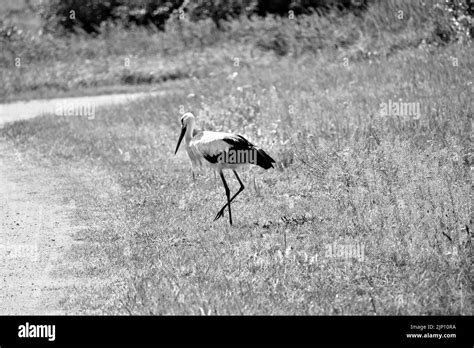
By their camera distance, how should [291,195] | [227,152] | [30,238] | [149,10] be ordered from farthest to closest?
1. [149,10]
2. [291,195]
3. [30,238]
4. [227,152]

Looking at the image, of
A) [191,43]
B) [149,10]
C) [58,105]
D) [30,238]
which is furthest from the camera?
[149,10]

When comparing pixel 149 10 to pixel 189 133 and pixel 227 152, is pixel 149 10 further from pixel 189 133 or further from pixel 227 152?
pixel 227 152

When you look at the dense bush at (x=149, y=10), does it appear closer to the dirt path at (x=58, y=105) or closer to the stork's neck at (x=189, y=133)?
the dirt path at (x=58, y=105)

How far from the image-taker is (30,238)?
10070mm

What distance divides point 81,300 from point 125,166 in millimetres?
6059

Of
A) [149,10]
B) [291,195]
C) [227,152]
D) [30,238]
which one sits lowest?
[149,10]

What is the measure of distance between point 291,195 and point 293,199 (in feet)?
1.04

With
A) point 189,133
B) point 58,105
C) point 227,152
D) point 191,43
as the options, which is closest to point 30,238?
point 189,133

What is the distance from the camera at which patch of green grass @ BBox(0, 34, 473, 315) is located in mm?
7414

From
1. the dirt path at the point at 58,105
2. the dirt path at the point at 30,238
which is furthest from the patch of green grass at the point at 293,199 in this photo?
the dirt path at the point at 58,105

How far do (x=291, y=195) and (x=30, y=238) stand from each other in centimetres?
341

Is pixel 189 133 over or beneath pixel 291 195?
over

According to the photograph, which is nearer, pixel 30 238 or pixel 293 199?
pixel 30 238
